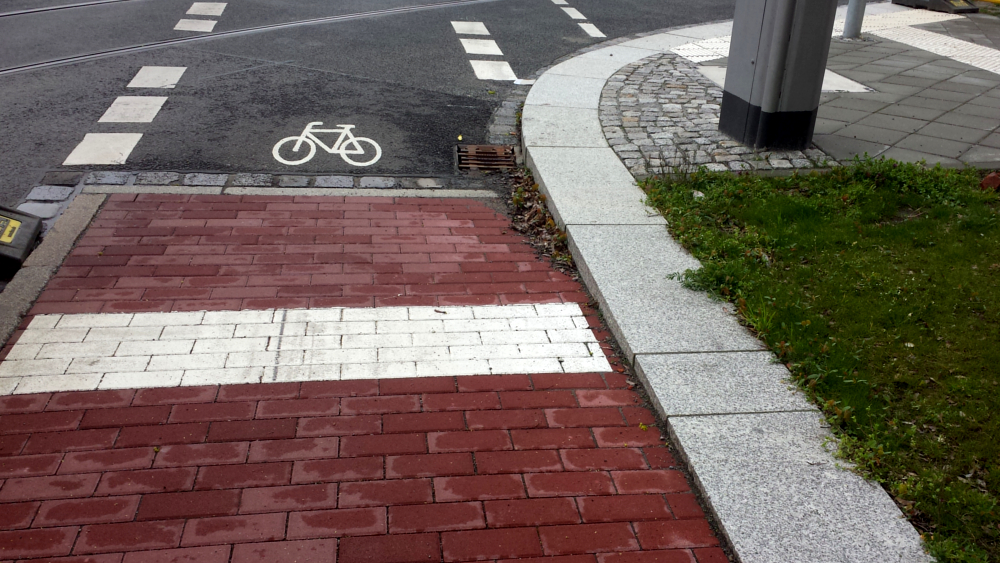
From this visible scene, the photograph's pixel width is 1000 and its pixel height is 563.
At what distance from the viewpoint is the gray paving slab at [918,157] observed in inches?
274

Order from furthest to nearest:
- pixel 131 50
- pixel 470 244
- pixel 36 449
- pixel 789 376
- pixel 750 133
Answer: pixel 131 50
pixel 750 133
pixel 470 244
pixel 789 376
pixel 36 449

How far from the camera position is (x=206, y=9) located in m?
13.0

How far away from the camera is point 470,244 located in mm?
5941

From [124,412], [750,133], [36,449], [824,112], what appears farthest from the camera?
[824,112]

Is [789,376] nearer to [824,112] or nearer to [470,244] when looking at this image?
[470,244]

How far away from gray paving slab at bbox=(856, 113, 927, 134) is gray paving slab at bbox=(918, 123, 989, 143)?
0.10m

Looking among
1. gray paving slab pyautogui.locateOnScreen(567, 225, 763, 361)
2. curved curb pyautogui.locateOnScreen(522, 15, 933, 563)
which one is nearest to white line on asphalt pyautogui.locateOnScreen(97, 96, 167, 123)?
curved curb pyautogui.locateOnScreen(522, 15, 933, 563)

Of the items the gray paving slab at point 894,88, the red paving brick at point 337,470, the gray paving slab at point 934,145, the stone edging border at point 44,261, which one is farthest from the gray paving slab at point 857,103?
the stone edging border at point 44,261

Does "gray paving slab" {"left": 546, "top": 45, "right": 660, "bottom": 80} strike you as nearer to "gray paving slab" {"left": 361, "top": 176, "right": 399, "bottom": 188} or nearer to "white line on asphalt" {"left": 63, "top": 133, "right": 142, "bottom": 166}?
"gray paving slab" {"left": 361, "top": 176, "right": 399, "bottom": 188}

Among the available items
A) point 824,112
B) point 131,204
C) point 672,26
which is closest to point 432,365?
point 131,204

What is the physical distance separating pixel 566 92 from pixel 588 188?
307 cm

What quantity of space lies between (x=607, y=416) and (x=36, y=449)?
108 inches

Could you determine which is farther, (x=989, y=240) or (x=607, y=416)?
(x=989, y=240)

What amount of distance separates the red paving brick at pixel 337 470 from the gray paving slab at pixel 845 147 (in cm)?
406
